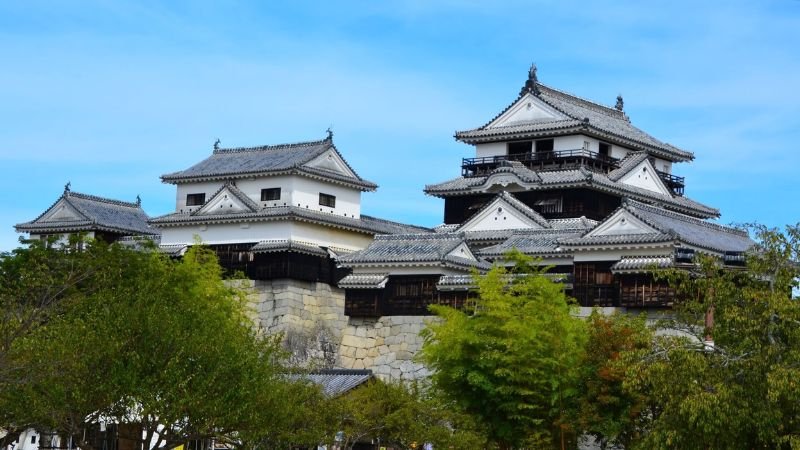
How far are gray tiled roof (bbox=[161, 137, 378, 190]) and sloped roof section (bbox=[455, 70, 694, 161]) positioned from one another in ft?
17.0

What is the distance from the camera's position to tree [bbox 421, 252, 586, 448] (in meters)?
34.8

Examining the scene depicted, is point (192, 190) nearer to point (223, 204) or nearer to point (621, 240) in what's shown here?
point (223, 204)

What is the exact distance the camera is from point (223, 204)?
54.8 meters

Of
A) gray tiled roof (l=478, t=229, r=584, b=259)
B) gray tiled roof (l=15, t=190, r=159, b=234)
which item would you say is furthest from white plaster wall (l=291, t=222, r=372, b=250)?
gray tiled roof (l=15, t=190, r=159, b=234)

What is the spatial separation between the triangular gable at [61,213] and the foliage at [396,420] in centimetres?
2852

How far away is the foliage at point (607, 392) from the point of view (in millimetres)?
33156

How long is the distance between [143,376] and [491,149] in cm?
3095

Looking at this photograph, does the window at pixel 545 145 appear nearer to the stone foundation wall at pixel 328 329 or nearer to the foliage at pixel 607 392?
the stone foundation wall at pixel 328 329

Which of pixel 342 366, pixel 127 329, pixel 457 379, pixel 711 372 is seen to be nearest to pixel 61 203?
pixel 342 366

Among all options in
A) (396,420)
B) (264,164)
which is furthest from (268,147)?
(396,420)

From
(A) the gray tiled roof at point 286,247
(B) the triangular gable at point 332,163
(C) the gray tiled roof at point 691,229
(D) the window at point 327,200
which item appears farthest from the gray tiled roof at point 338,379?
(B) the triangular gable at point 332,163

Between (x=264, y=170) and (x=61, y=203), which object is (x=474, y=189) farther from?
(x=61, y=203)

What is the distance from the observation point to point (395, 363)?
1870 inches

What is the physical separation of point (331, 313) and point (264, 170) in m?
5.91
